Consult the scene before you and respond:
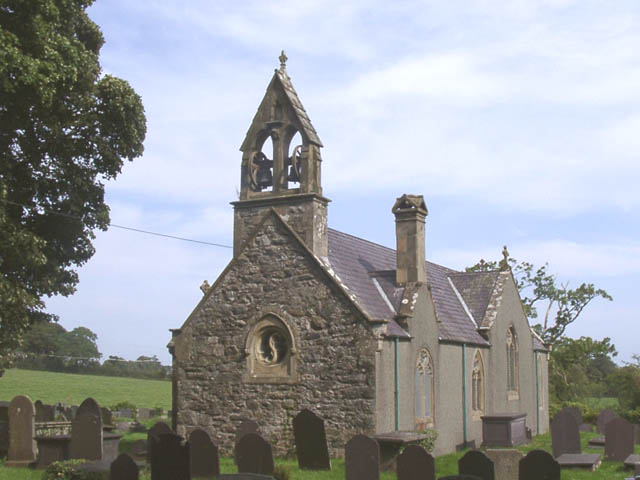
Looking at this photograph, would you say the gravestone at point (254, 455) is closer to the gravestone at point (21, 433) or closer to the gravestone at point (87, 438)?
the gravestone at point (87, 438)

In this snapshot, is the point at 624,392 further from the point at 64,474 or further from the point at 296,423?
the point at 64,474

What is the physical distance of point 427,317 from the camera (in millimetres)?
23359

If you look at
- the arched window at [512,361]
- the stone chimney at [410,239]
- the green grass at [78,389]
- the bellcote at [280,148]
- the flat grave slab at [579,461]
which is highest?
the bellcote at [280,148]

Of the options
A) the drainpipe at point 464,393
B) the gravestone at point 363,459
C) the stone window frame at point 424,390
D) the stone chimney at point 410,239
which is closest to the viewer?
the gravestone at point 363,459

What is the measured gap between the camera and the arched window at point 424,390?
72.9 ft

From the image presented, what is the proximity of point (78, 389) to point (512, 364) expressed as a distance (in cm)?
4832

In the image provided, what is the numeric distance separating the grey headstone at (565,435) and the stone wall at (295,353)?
5.36 metres

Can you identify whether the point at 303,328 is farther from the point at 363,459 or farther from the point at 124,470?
the point at 124,470

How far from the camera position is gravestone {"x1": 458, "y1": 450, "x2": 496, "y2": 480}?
13.6 meters

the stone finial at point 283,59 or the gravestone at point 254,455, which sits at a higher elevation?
the stone finial at point 283,59

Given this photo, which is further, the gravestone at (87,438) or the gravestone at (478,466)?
the gravestone at (87,438)

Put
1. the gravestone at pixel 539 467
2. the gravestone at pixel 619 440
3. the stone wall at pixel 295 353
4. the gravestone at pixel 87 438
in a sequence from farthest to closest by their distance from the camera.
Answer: the gravestone at pixel 619 440
the stone wall at pixel 295 353
the gravestone at pixel 87 438
the gravestone at pixel 539 467

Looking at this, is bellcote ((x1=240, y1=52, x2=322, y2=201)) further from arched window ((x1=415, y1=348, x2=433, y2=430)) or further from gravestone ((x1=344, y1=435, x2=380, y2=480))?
gravestone ((x1=344, y1=435, x2=380, y2=480))

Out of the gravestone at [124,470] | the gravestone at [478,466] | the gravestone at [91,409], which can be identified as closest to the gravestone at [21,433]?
the gravestone at [91,409]
